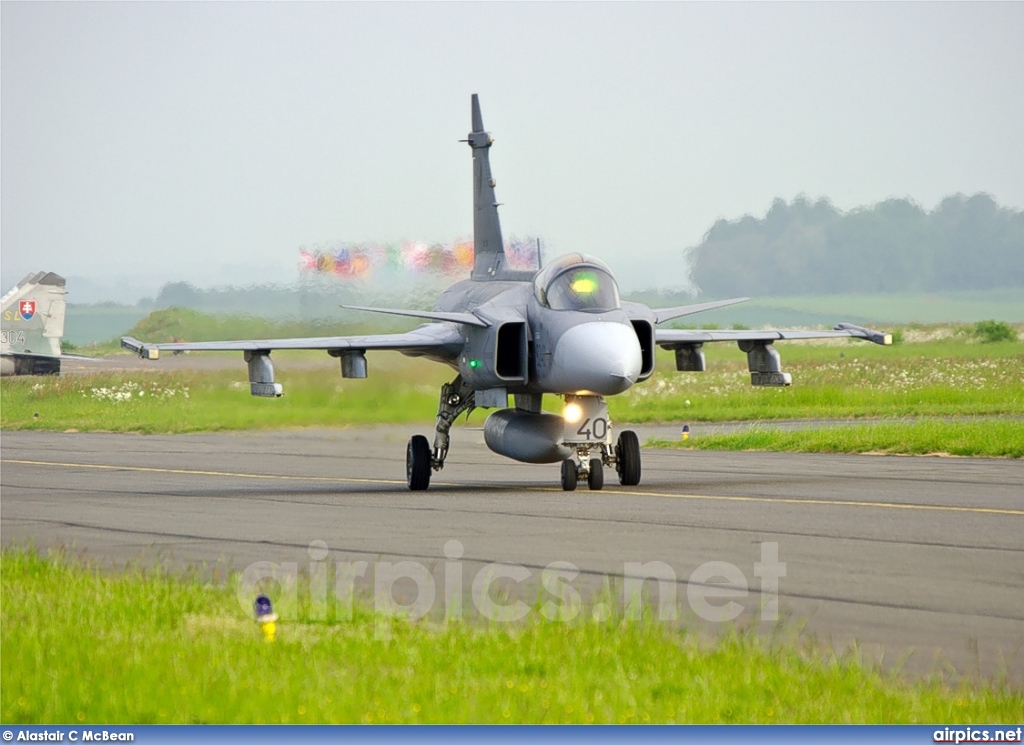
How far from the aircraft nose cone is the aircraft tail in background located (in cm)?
3367

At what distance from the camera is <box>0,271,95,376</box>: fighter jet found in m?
48.6

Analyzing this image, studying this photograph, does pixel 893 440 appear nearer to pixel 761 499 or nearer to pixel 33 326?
pixel 761 499

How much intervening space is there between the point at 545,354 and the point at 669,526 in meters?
4.65

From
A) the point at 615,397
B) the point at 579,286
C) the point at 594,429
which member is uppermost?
the point at 579,286

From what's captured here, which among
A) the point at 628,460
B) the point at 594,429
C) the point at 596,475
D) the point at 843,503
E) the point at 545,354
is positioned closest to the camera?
the point at 843,503

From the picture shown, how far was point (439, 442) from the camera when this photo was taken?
2070 cm

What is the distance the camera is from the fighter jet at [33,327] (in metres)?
48.6

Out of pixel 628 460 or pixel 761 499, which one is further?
pixel 628 460

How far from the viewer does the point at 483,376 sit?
63.9 ft

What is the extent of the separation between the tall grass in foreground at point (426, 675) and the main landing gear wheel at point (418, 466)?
10410 millimetres

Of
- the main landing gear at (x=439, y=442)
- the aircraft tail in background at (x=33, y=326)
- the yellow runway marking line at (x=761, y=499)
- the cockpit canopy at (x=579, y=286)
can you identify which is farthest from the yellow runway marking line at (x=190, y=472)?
the aircraft tail in background at (x=33, y=326)

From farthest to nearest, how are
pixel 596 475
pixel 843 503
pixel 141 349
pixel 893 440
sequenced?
1. pixel 893 440
2. pixel 141 349
3. pixel 596 475
4. pixel 843 503

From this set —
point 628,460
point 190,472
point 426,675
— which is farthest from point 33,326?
point 426,675
